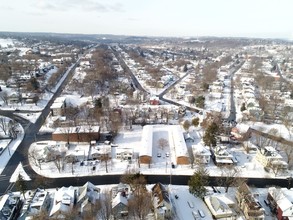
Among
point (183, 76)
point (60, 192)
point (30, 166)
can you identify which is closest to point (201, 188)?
point (60, 192)

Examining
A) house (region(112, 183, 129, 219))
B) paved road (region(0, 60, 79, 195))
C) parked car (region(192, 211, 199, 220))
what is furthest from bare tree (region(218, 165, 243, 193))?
paved road (region(0, 60, 79, 195))

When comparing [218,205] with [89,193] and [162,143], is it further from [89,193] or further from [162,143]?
[162,143]

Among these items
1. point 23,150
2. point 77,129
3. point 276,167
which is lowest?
point 23,150

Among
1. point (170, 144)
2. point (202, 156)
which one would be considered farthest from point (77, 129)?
point (202, 156)

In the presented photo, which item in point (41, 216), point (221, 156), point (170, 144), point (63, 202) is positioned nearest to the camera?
point (41, 216)

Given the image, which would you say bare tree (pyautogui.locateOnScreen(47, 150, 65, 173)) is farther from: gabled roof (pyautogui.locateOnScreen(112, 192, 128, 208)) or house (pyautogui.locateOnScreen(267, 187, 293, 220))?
house (pyautogui.locateOnScreen(267, 187, 293, 220))

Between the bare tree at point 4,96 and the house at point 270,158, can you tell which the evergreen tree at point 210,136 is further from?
the bare tree at point 4,96
